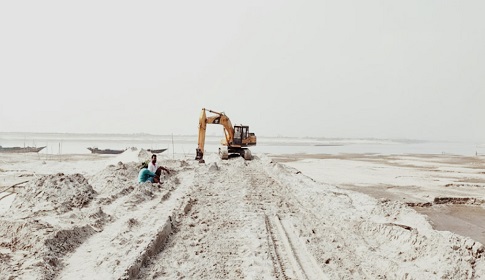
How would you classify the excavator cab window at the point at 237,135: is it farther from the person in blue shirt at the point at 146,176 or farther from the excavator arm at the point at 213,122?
the person in blue shirt at the point at 146,176

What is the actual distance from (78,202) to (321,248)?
657cm

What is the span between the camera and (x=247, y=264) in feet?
19.2

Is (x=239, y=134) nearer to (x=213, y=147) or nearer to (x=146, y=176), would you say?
(x=146, y=176)

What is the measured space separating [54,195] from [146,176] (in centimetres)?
358

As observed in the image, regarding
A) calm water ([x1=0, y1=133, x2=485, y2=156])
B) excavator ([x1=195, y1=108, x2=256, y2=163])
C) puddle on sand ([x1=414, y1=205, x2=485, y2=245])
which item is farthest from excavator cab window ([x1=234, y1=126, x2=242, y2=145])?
puddle on sand ([x1=414, y1=205, x2=485, y2=245])

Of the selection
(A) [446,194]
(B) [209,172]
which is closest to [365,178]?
(A) [446,194]

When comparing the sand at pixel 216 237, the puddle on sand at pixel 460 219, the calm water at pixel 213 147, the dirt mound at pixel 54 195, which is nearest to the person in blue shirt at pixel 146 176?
the sand at pixel 216 237

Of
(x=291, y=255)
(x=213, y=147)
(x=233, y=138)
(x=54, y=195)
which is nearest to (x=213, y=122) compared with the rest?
(x=233, y=138)

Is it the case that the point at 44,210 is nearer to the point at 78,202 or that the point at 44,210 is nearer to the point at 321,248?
the point at 78,202

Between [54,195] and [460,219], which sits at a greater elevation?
[54,195]

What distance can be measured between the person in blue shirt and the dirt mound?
2.04m

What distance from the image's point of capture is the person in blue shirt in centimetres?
1278

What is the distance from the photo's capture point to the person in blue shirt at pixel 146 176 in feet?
41.9

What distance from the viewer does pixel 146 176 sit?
42.3 feet
